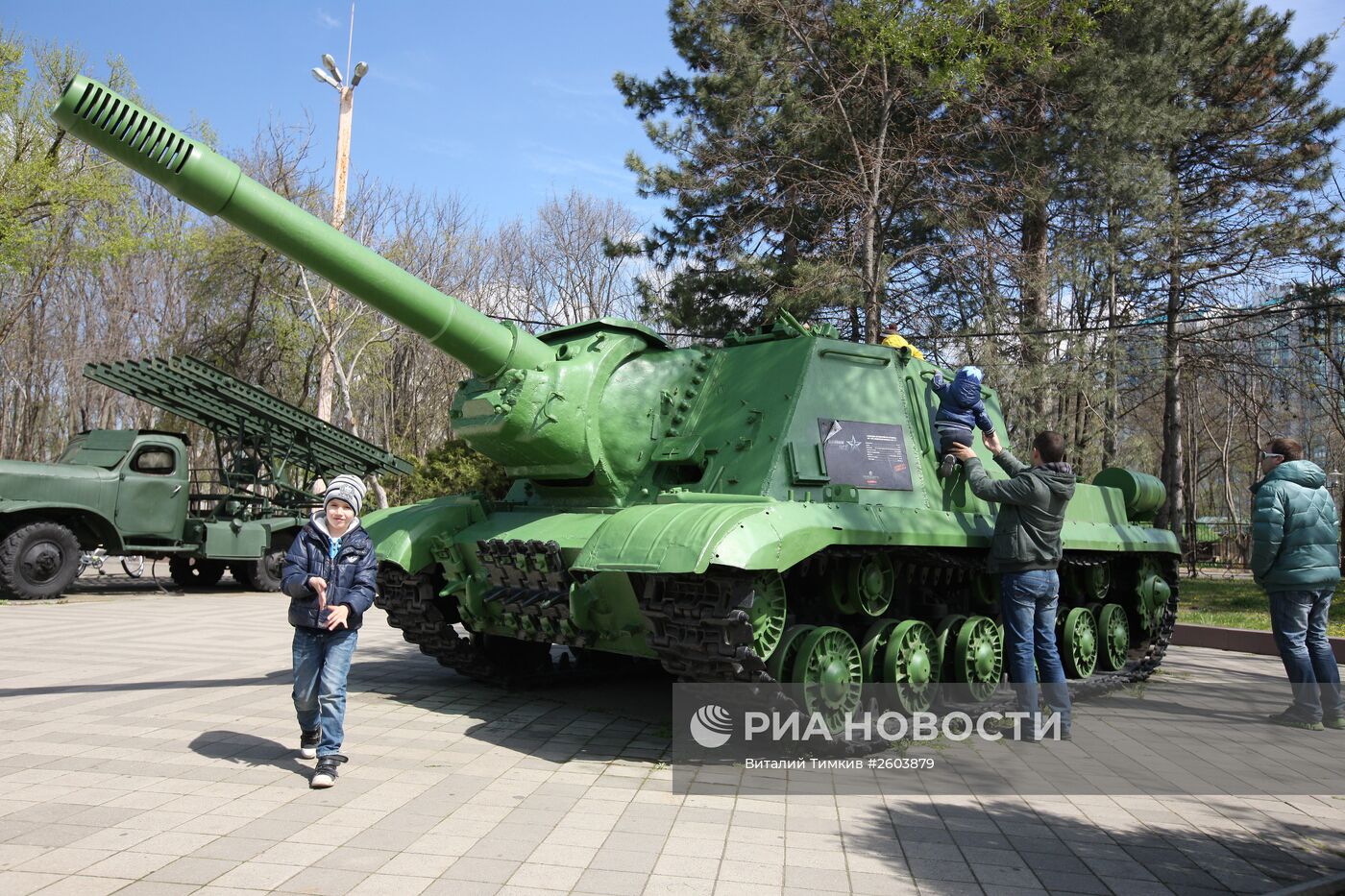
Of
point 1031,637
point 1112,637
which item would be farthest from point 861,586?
A: point 1112,637

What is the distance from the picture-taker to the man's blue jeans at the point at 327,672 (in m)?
5.36

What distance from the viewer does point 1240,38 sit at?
18.4 meters

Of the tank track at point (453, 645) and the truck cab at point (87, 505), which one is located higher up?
the truck cab at point (87, 505)

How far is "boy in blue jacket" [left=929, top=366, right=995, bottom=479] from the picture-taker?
24.3 ft

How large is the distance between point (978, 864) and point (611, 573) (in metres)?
2.65

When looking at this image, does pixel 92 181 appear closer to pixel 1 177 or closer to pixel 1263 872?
pixel 1 177

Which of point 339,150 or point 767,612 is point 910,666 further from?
point 339,150

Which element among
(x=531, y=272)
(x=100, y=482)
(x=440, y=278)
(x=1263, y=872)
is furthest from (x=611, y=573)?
(x=531, y=272)

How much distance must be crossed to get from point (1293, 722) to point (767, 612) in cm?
474

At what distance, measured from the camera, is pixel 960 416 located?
749 centimetres

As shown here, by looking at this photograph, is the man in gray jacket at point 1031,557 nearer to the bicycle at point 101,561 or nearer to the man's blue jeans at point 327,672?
the man's blue jeans at point 327,672

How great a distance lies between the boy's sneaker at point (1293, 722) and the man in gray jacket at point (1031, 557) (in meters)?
1.99

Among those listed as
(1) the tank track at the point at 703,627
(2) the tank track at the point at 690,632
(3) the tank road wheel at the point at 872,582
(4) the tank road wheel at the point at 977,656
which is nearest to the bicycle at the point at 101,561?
(2) the tank track at the point at 690,632

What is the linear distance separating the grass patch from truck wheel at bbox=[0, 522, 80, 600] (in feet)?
52.5
